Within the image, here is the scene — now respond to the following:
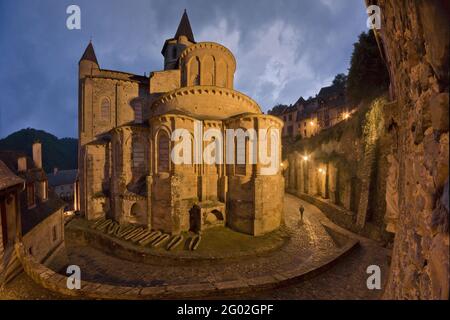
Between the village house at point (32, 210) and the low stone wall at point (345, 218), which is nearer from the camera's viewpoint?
the village house at point (32, 210)

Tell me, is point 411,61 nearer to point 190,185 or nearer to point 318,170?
point 190,185

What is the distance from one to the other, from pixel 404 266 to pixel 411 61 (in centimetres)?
248

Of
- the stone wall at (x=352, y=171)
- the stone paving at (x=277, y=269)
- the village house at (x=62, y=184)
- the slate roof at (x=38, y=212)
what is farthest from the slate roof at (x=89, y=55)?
the stone wall at (x=352, y=171)

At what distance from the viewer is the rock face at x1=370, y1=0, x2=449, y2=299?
1528mm

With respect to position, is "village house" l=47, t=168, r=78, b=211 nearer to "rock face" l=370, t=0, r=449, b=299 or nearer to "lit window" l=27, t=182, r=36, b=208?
"lit window" l=27, t=182, r=36, b=208

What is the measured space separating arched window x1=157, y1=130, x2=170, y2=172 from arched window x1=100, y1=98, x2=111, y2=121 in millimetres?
13705

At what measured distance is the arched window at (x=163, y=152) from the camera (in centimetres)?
1556

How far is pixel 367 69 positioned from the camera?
62.9 feet

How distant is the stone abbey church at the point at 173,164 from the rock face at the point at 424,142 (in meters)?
12.8

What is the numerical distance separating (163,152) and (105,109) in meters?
15.1

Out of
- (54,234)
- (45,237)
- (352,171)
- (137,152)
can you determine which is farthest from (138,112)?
(352,171)

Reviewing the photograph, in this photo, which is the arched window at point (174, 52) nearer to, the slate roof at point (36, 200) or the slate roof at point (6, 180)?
the slate roof at point (36, 200)

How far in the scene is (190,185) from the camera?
15797mm

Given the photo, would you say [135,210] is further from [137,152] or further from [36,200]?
[36,200]
